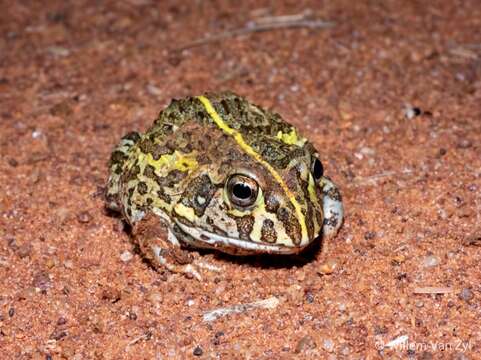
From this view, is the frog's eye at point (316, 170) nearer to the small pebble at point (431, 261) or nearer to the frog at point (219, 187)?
the frog at point (219, 187)

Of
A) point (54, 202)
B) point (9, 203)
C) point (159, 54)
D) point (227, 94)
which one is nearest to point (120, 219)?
point (54, 202)

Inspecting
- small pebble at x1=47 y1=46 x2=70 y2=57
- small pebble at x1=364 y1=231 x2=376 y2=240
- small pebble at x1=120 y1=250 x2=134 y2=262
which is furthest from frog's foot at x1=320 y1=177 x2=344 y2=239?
small pebble at x1=47 y1=46 x2=70 y2=57

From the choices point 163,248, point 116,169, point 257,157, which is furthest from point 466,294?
point 116,169

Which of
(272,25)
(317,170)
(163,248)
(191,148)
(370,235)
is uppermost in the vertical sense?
(191,148)

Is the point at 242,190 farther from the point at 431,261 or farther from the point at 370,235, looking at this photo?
the point at 431,261

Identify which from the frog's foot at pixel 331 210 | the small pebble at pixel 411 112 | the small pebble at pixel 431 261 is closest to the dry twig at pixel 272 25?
the small pebble at pixel 411 112

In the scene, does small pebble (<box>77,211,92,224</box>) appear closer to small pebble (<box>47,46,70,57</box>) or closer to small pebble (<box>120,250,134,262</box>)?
small pebble (<box>120,250,134,262</box>)
